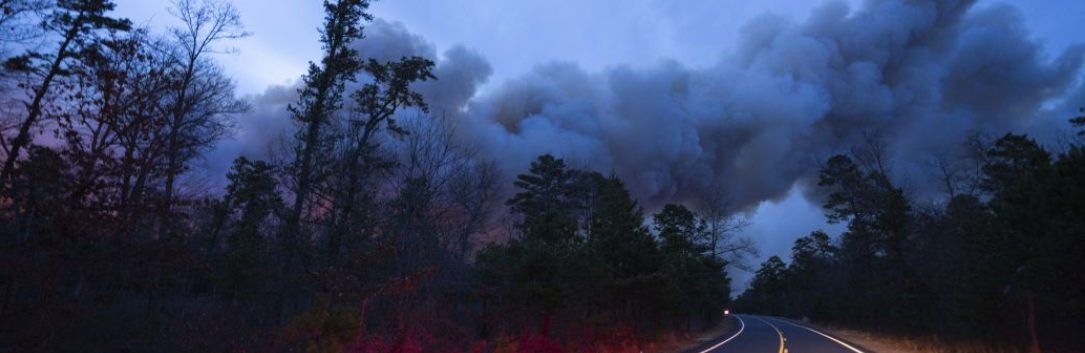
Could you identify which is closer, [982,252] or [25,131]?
[25,131]

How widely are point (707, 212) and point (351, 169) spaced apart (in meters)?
30.6

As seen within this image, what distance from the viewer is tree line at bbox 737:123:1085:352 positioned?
17891 mm

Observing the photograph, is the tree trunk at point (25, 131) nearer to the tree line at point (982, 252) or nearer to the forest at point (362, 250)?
the forest at point (362, 250)

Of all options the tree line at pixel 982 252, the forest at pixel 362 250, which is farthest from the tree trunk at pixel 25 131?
the tree line at pixel 982 252

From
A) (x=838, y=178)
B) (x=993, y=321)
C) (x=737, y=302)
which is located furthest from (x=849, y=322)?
(x=737, y=302)

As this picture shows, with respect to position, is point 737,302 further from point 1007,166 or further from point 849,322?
point 1007,166

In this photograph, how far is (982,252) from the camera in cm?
2378

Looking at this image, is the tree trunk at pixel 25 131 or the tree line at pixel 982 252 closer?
the tree trunk at pixel 25 131

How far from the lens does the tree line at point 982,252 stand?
17891 mm

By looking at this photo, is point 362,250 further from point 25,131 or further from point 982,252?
point 982,252

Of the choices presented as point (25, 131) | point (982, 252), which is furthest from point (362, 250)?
point (982, 252)

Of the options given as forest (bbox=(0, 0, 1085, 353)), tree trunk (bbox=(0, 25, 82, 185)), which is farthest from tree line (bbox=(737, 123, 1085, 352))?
tree trunk (bbox=(0, 25, 82, 185))

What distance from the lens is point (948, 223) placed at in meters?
30.6

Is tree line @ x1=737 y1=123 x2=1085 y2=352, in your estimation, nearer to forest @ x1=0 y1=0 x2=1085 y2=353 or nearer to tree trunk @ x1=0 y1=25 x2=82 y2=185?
forest @ x1=0 y1=0 x2=1085 y2=353
